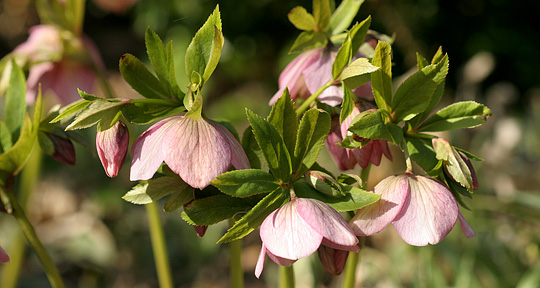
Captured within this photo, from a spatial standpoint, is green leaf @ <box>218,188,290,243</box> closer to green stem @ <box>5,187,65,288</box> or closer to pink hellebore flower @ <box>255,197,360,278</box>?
pink hellebore flower @ <box>255,197,360,278</box>

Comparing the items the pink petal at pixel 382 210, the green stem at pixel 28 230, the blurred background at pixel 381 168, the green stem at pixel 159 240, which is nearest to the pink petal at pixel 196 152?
the pink petal at pixel 382 210

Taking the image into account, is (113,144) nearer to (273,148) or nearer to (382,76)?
(273,148)

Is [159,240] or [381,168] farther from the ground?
[159,240]

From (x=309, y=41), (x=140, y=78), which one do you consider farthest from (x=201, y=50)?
(x=309, y=41)

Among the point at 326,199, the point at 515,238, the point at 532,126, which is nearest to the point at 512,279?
the point at 515,238

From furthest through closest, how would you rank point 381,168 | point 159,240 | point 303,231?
point 381,168 → point 159,240 → point 303,231

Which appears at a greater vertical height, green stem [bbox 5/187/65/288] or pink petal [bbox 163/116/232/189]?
pink petal [bbox 163/116/232/189]

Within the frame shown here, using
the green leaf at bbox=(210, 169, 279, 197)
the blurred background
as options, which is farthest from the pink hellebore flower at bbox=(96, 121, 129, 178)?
the blurred background
